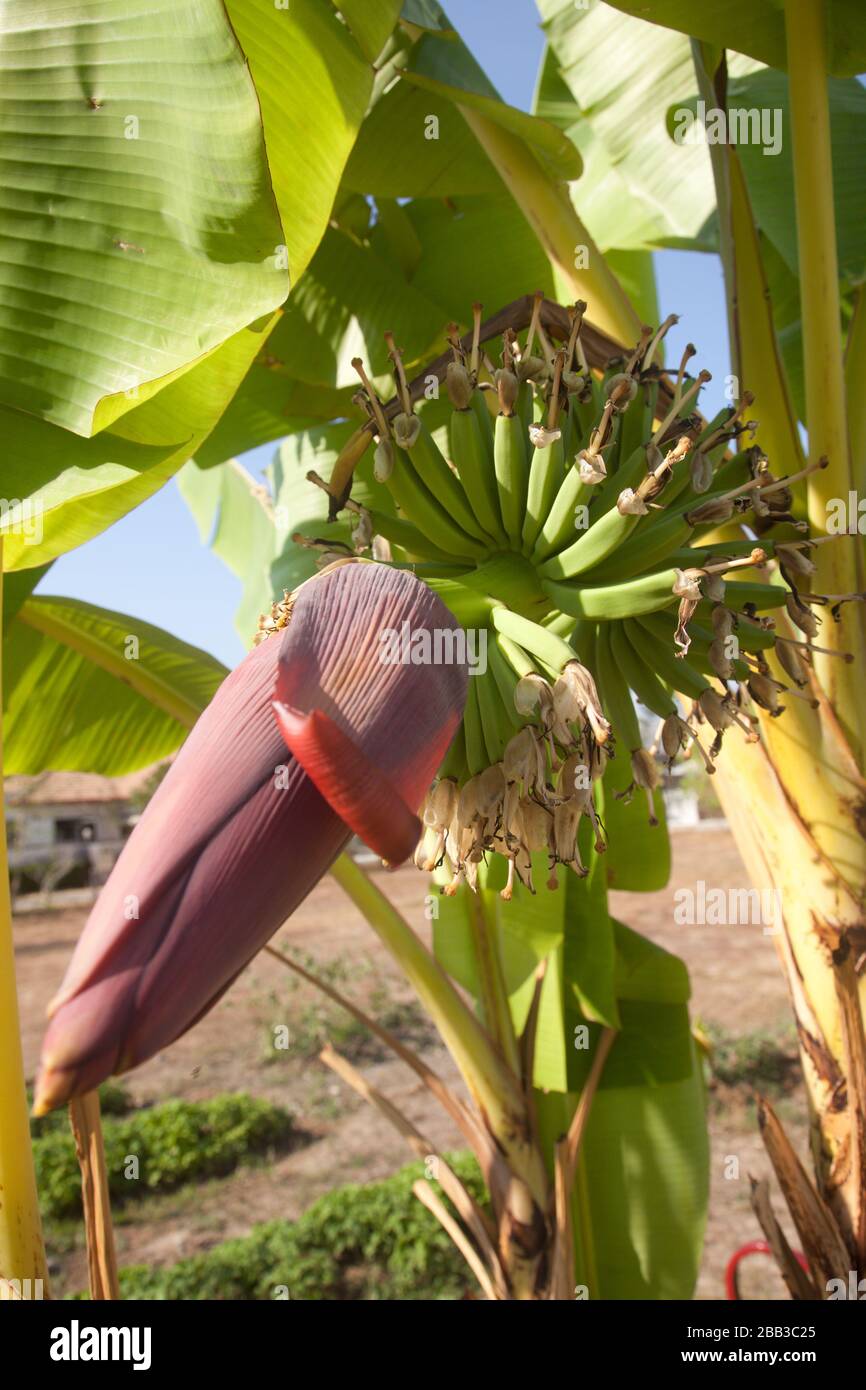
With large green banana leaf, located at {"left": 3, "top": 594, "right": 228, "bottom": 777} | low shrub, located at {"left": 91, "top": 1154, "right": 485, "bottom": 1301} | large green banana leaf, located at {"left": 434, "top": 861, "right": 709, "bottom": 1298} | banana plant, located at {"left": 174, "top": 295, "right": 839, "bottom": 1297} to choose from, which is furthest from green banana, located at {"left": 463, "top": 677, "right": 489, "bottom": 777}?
low shrub, located at {"left": 91, "top": 1154, "right": 485, "bottom": 1301}

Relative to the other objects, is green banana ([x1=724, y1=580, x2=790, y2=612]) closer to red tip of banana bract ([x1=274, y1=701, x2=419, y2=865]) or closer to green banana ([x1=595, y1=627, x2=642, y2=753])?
green banana ([x1=595, y1=627, x2=642, y2=753])

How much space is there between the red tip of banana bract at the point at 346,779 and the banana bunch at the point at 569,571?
217 mm

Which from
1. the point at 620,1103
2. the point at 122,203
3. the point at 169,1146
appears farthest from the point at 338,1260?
the point at 122,203

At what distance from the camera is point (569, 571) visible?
72 cm

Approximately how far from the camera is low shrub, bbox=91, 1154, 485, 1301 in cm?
297

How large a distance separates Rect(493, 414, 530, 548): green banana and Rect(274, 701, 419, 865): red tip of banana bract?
41 centimetres

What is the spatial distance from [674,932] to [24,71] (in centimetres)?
737

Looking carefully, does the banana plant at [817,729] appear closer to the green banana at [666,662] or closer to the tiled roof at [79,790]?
the green banana at [666,662]

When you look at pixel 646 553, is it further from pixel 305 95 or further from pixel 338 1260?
pixel 338 1260

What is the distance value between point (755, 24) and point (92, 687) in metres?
1.47

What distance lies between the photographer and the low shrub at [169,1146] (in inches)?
151

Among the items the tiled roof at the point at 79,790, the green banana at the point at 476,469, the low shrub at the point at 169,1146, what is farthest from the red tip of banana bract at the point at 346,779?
the tiled roof at the point at 79,790
